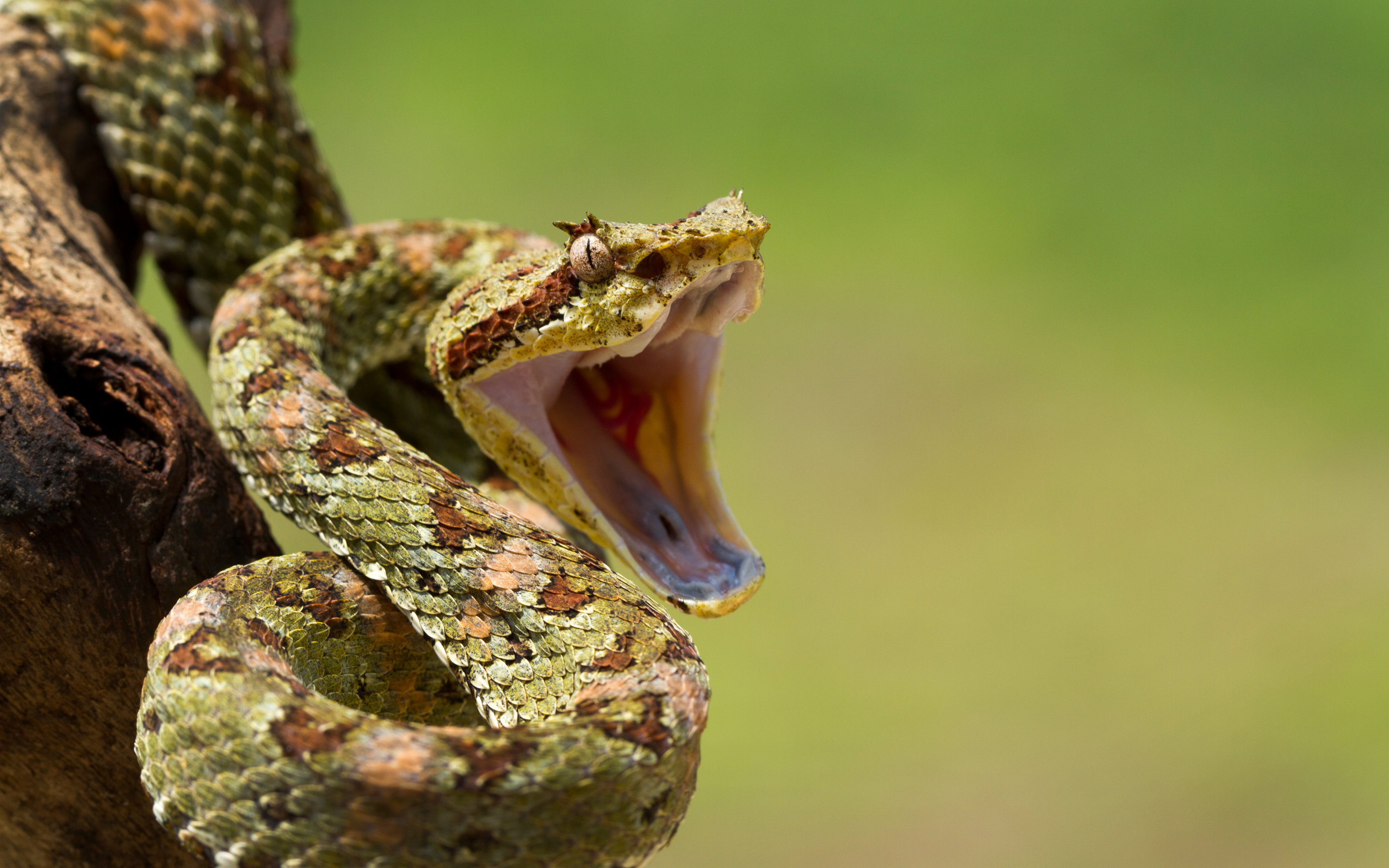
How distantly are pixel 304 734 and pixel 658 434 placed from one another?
117 centimetres

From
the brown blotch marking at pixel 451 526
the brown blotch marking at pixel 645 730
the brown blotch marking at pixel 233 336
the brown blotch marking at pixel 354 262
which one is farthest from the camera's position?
the brown blotch marking at pixel 354 262

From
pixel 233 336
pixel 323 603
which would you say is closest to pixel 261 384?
pixel 233 336

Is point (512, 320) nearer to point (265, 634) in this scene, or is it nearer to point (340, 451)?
point (340, 451)

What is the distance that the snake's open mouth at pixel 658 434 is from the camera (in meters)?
2.40

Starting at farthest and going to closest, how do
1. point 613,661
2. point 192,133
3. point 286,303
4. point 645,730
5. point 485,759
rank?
point 192,133 → point 286,303 → point 613,661 → point 645,730 → point 485,759

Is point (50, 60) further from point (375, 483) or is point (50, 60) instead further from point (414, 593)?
point (414, 593)

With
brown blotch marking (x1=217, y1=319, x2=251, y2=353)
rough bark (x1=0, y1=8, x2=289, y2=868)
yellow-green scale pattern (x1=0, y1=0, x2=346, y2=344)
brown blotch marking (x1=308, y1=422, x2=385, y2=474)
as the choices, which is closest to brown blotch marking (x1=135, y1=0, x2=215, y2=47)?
yellow-green scale pattern (x1=0, y1=0, x2=346, y2=344)

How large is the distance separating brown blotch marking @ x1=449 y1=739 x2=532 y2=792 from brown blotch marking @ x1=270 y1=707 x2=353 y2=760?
182 millimetres

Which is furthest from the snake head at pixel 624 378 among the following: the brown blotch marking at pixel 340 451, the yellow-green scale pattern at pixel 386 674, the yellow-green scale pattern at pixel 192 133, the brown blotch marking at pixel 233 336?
the yellow-green scale pattern at pixel 192 133

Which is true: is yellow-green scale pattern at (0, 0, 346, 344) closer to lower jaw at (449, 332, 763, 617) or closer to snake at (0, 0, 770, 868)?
snake at (0, 0, 770, 868)

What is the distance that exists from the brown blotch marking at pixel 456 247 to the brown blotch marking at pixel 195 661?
5.69ft

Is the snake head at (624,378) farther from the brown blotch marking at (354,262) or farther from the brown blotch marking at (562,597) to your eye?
the brown blotch marking at (354,262)

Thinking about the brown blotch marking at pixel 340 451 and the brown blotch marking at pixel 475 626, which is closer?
the brown blotch marking at pixel 475 626

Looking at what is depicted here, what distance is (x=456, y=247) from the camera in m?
3.50
